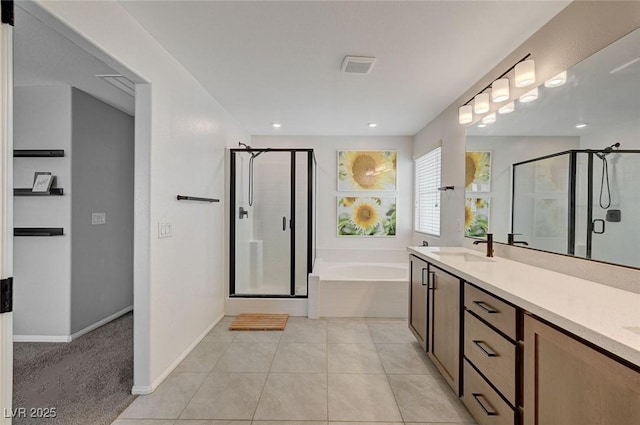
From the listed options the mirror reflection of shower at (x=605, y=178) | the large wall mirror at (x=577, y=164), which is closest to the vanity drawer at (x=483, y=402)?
the large wall mirror at (x=577, y=164)

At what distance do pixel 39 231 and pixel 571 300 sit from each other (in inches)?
159

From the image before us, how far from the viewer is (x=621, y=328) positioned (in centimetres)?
101

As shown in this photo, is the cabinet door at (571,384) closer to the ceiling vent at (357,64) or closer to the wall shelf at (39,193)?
the ceiling vent at (357,64)

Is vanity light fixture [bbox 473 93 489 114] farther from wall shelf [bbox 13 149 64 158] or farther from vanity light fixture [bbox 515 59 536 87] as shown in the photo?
wall shelf [bbox 13 149 64 158]

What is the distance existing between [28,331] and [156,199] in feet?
7.07

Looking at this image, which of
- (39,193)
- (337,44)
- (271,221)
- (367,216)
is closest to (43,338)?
(39,193)

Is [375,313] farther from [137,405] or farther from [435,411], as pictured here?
[137,405]

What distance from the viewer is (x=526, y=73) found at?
2.06 metres

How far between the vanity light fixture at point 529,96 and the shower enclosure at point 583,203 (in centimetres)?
42

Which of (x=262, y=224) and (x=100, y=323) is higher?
(x=262, y=224)

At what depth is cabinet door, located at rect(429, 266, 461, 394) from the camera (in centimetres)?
203

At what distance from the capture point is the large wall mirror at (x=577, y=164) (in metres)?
1.49

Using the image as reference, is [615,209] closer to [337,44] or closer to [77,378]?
[337,44]

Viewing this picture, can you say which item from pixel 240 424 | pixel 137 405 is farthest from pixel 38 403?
pixel 240 424
